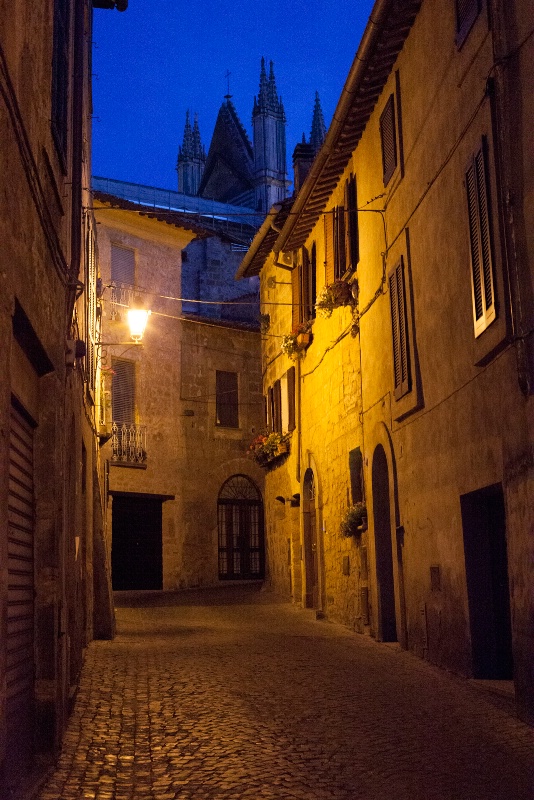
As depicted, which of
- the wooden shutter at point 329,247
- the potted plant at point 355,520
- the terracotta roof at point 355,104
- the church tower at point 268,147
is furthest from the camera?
the church tower at point 268,147

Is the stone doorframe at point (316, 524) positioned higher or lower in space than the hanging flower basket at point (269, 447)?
lower

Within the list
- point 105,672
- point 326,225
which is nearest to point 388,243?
point 326,225

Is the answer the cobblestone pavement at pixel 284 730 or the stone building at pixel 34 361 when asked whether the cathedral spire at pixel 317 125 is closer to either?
the cobblestone pavement at pixel 284 730

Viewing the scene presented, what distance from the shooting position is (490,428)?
7848 millimetres

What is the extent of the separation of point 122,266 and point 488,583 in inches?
733

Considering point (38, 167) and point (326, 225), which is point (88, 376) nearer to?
point (326, 225)

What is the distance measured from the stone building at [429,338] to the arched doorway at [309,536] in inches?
17.9

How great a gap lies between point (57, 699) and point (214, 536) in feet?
66.1

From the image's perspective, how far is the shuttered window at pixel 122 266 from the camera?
25.1m

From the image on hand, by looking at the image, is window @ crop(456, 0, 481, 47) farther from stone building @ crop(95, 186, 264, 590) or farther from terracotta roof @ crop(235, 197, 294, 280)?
stone building @ crop(95, 186, 264, 590)

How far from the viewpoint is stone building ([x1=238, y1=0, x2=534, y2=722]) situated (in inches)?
279

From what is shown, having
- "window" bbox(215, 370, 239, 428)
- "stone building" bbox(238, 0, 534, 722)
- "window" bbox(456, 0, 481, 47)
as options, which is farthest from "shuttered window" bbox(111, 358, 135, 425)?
"window" bbox(456, 0, 481, 47)

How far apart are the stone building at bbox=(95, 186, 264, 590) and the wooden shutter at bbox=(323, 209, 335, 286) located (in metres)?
8.50

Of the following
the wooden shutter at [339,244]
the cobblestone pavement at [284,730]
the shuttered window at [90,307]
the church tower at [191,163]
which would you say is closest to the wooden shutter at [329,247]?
the wooden shutter at [339,244]
